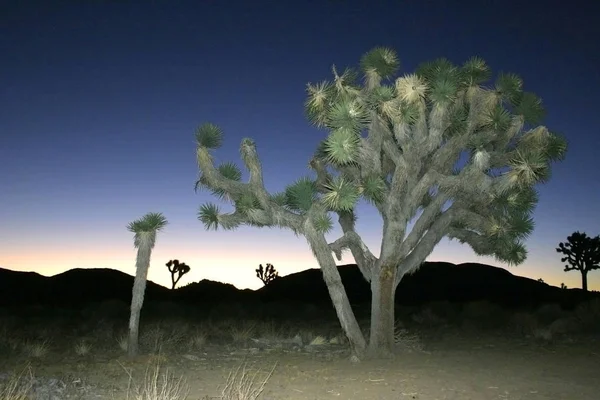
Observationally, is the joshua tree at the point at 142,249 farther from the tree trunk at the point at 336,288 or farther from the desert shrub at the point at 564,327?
the desert shrub at the point at 564,327

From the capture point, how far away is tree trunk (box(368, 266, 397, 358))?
12.4 metres

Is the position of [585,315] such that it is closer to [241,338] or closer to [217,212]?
[241,338]

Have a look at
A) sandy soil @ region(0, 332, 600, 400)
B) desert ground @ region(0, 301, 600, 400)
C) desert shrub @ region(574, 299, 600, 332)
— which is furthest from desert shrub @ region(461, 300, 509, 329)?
sandy soil @ region(0, 332, 600, 400)

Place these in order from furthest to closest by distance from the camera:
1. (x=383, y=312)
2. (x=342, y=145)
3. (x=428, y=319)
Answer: (x=428, y=319)
(x=383, y=312)
(x=342, y=145)

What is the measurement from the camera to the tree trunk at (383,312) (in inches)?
487

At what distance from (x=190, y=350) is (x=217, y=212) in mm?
3650

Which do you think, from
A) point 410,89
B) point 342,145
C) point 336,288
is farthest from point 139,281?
point 410,89

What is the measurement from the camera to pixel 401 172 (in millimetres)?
12195

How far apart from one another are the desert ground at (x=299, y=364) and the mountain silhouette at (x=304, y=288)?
79.7 ft

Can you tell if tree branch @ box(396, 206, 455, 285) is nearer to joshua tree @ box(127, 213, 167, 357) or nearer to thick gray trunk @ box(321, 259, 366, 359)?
thick gray trunk @ box(321, 259, 366, 359)

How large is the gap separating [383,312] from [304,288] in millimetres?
44130

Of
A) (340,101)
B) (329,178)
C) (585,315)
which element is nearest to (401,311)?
(585,315)

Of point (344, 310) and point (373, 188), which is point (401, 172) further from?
point (344, 310)

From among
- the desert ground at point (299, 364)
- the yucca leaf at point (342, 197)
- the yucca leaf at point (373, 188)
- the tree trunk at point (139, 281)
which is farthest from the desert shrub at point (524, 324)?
the tree trunk at point (139, 281)
